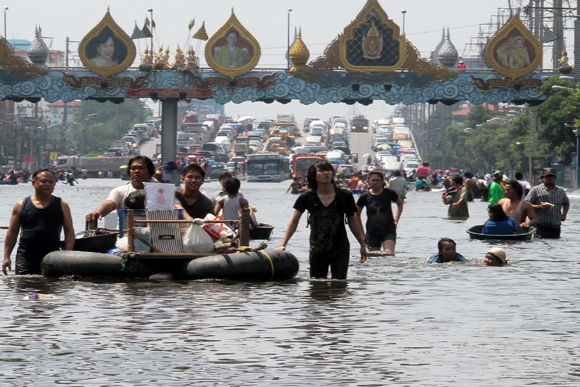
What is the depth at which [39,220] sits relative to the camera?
47.8 ft

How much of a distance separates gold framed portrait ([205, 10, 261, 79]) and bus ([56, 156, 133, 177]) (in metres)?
57.0

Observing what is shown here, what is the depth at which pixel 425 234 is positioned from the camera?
29266 mm

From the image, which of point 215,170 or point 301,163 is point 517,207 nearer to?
point 301,163

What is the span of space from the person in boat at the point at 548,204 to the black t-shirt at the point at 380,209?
4.46 metres

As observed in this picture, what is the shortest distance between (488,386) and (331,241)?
18.9 ft

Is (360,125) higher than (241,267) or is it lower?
higher

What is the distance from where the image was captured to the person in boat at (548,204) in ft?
73.0

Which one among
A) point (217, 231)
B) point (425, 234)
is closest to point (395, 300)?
point (217, 231)

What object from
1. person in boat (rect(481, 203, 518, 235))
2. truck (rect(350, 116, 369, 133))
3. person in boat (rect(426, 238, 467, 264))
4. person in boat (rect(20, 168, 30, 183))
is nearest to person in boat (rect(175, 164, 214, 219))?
person in boat (rect(426, 238, 467, 264))

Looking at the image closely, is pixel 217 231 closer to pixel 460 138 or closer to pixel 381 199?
pixel 381 199

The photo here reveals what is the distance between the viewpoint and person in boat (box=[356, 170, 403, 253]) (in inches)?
716

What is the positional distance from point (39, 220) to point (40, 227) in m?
0.11

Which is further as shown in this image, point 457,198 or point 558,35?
point 558,35

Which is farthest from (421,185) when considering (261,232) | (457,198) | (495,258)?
(495,258)
